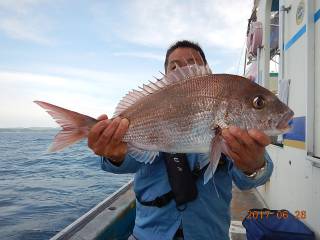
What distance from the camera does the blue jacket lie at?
2195 millimetres

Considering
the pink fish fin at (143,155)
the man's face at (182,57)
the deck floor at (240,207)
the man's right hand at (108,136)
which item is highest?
the man's face at (182,57)

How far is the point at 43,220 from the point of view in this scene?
8.74m

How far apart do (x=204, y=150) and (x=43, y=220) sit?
26.1 ft

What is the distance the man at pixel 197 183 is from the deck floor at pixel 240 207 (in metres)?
2.03

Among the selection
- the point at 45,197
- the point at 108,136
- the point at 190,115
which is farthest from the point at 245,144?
the point at 45,197

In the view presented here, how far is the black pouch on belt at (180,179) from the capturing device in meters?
2.18

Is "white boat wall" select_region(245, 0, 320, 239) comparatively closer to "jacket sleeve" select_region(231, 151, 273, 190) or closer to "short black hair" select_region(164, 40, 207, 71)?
"jacket sleeve" select_region(231, 151, 273, 190)

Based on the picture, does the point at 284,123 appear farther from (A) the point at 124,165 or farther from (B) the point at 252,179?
(A) the point at 124,165

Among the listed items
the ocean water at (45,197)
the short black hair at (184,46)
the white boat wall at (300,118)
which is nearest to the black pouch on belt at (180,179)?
the short black hair at (184,46)

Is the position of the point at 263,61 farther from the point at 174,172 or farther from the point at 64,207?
the point at 64,207

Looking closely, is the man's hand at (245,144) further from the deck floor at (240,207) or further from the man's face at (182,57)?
the deck floor at (240,207)

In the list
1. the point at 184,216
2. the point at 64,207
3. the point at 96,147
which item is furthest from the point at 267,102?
the point at 64,207

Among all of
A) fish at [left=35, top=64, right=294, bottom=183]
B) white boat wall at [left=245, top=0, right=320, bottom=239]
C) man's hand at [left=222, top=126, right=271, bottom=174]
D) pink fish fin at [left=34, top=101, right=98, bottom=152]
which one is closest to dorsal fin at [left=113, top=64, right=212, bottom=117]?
fish at [left=35, top=64, right=294, bottom=183]

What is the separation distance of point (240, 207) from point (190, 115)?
13.9 ft
